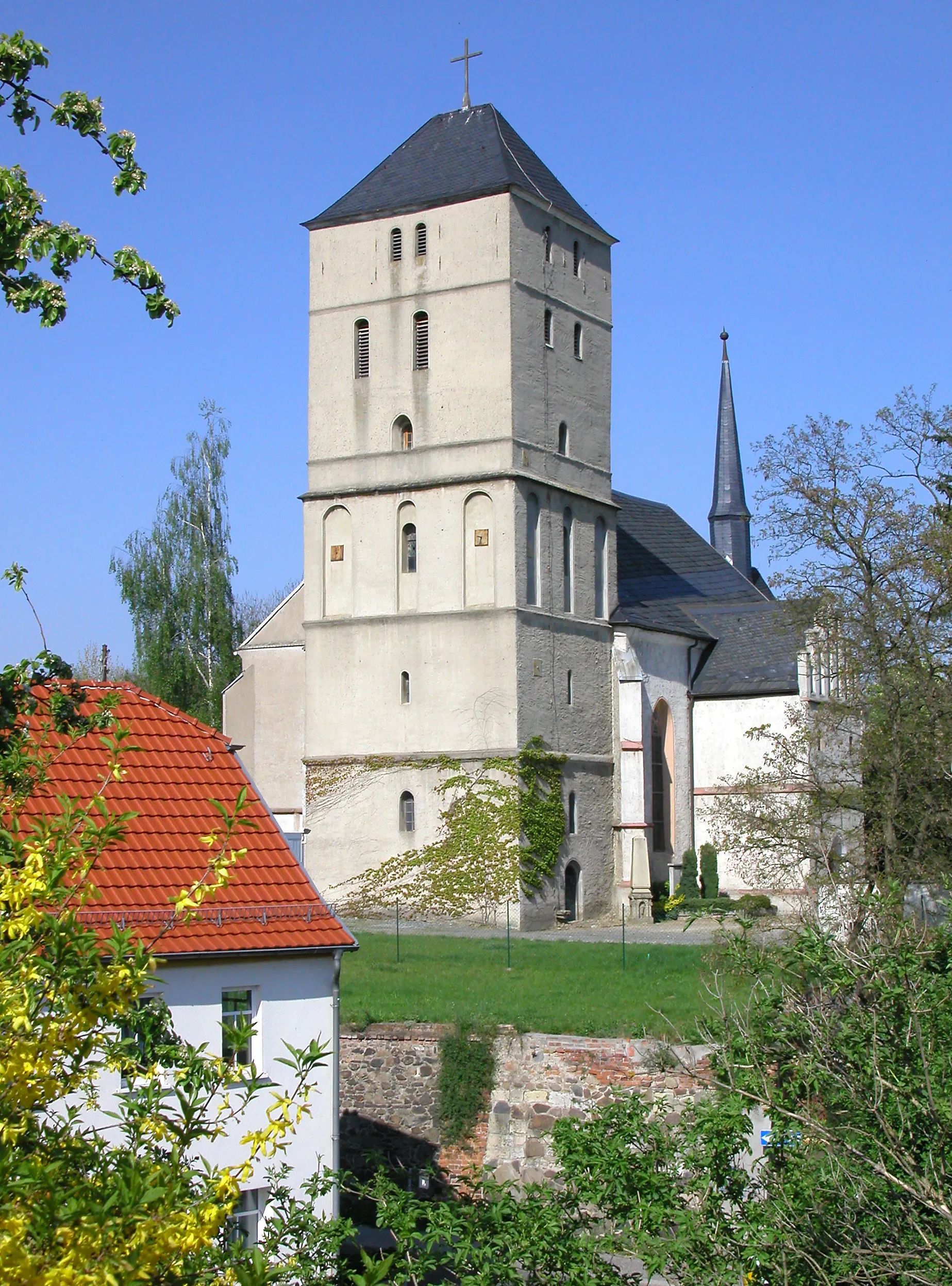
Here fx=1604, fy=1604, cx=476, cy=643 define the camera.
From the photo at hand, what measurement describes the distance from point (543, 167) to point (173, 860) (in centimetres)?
2647

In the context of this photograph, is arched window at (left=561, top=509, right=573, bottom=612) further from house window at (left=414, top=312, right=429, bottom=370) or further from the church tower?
house window at (left=414, top=312, right=429, bottom=370)

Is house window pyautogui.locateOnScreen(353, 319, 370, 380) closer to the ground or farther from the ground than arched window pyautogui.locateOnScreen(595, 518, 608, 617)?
farther from the ground

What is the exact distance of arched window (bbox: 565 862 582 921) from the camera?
3562cm

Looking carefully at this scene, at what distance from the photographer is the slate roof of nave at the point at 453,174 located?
3588 cm

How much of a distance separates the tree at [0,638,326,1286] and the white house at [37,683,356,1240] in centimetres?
898

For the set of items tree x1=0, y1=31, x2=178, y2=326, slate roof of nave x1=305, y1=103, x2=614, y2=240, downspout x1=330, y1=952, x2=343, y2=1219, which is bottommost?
downspout x1=330, y1=952, x2=343, y2=1219

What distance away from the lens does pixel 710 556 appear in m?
48.4

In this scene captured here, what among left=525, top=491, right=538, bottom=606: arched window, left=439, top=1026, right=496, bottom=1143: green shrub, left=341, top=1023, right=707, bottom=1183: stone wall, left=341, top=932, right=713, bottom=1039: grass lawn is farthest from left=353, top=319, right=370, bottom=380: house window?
left=439, top=1026, right=496, bottom=1143: green shrub

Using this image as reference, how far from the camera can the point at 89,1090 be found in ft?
17.5

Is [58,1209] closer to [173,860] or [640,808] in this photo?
[173,860]

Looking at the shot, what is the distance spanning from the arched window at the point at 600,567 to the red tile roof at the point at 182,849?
21.1 meters

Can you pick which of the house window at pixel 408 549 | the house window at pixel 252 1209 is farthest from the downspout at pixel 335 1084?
the house window at pixel 408 549

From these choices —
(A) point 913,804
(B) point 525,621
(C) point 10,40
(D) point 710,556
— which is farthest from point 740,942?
(D) point 710,556

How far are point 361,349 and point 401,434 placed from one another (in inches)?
89.8
